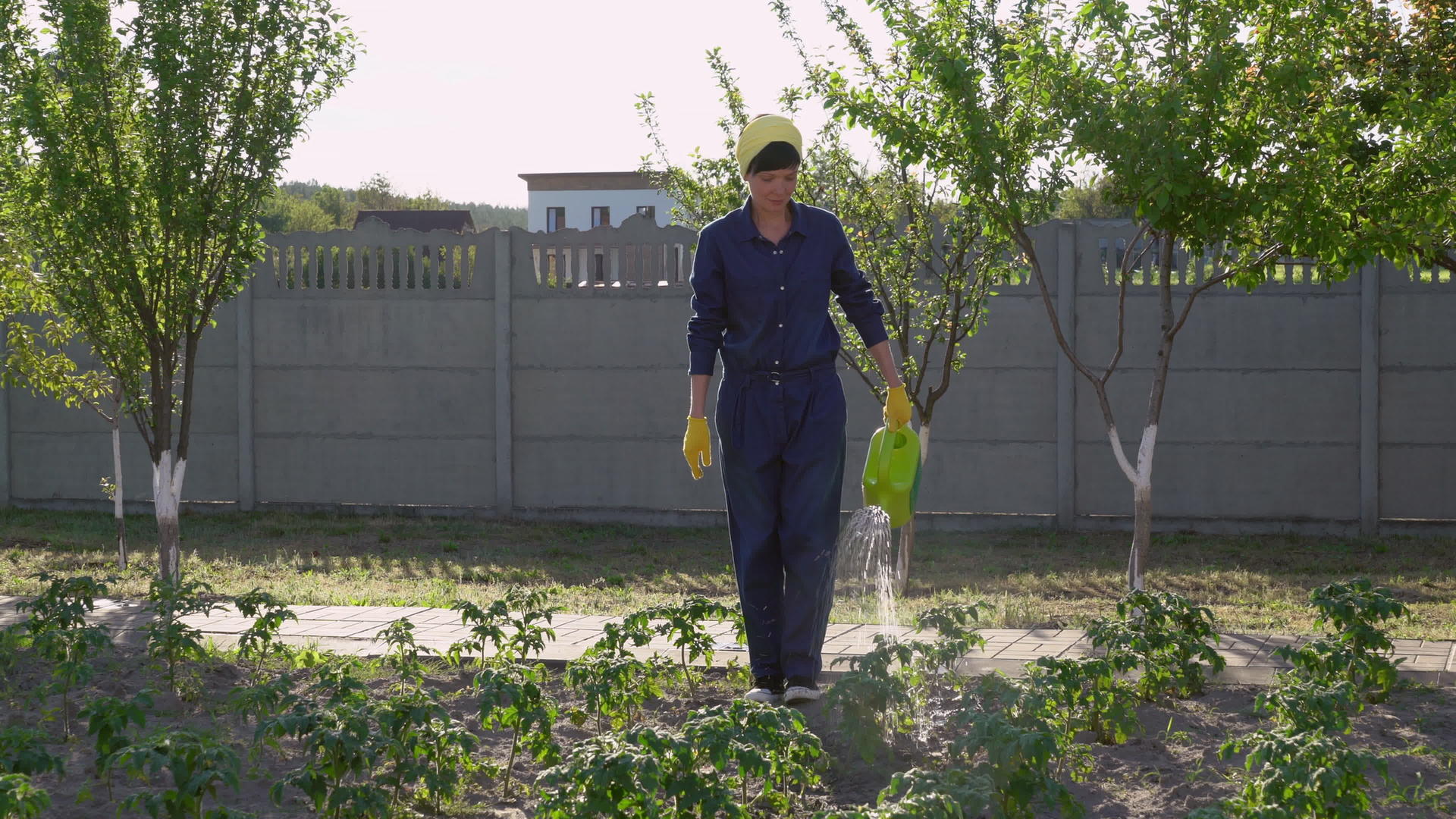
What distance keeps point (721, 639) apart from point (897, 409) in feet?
5.05

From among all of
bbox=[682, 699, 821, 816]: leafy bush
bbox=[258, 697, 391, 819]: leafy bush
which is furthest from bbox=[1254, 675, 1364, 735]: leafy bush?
bbox=[258, 697, 391, 819]: leafy bush

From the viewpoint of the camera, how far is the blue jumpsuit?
169 inches

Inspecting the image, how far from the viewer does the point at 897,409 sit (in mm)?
4418

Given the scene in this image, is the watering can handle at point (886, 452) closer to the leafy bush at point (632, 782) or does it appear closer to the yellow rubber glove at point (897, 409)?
the yellow rubber glove at point (897, 409)

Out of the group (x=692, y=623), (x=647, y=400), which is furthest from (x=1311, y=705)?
(x=647, y=400)

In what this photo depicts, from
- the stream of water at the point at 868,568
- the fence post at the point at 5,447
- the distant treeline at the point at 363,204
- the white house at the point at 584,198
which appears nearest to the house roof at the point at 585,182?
the white house at the point at 584,198

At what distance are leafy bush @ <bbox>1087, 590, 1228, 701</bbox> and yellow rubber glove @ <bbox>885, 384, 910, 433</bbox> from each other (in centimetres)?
89

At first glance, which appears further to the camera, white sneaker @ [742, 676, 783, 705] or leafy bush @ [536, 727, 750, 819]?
white sneaker @ [742, 676, 783, 705]

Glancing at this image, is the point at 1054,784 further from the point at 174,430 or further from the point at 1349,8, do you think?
the point at 174,430

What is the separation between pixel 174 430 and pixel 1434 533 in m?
9.75

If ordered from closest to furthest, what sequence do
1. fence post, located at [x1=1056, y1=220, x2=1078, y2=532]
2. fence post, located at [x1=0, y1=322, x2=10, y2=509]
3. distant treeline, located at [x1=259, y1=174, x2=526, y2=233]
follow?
fence post, located at [x1=1056, y1=220, x2=1078, y2=532] < fence post, located at [x1=0, y1=322, x2=10, y2=509] < distant treeline, located at [x1=259, y1=174, x2=526, y2=233]

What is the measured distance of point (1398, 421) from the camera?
374 inches

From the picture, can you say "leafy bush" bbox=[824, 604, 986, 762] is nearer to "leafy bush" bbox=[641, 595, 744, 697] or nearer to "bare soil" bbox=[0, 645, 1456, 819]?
"bare soil" bbox=[0, 645, 1456, 819]

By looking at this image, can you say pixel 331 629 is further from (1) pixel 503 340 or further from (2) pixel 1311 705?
(1) pixel 503 340
